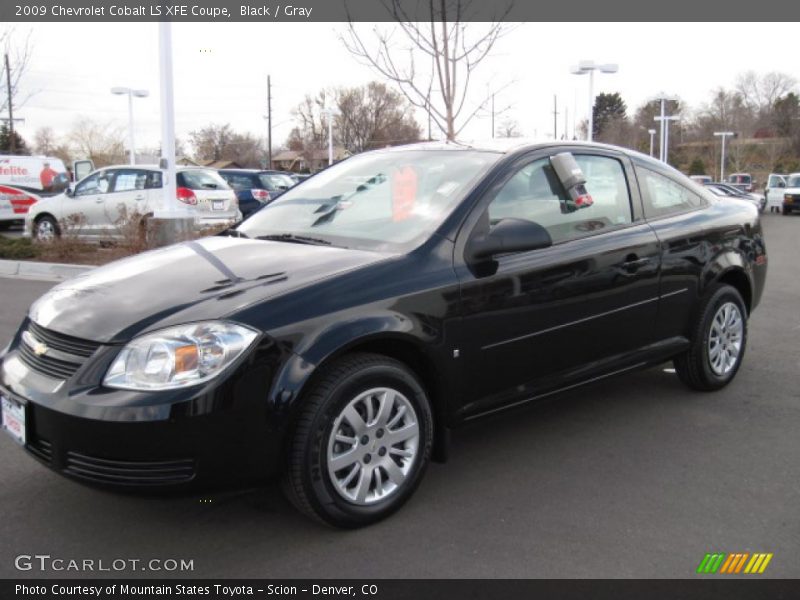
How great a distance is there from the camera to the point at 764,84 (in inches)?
2704

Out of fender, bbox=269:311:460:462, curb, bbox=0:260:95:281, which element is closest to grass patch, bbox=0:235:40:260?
curb, bbox=0:260:95:281

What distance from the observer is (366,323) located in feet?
9.87

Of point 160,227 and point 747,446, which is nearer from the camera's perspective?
point 747,446

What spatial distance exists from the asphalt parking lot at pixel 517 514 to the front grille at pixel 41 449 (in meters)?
0.36

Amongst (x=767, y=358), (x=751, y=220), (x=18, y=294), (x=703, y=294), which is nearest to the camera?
(x=703, y=294)

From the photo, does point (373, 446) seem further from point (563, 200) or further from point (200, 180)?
point (200, 180)

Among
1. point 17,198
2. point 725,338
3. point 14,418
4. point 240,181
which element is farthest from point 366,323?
point 17,198

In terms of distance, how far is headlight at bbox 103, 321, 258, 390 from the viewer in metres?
2.69

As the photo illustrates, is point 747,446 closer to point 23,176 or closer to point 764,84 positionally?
point 23,176

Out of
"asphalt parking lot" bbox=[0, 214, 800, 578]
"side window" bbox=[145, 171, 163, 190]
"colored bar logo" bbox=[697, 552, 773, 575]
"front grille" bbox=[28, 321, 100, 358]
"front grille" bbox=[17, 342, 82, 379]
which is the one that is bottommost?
"colored bar logo" bbox=[697, 552, 773, 575]

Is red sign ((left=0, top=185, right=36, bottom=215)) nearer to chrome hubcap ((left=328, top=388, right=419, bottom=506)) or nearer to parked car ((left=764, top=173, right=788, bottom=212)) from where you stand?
chrome hubcap ((left=328, top=388, right=419, bottom=506))

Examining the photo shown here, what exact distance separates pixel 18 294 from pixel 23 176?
11.8 metres

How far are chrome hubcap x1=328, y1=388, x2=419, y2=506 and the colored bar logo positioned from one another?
122cm
